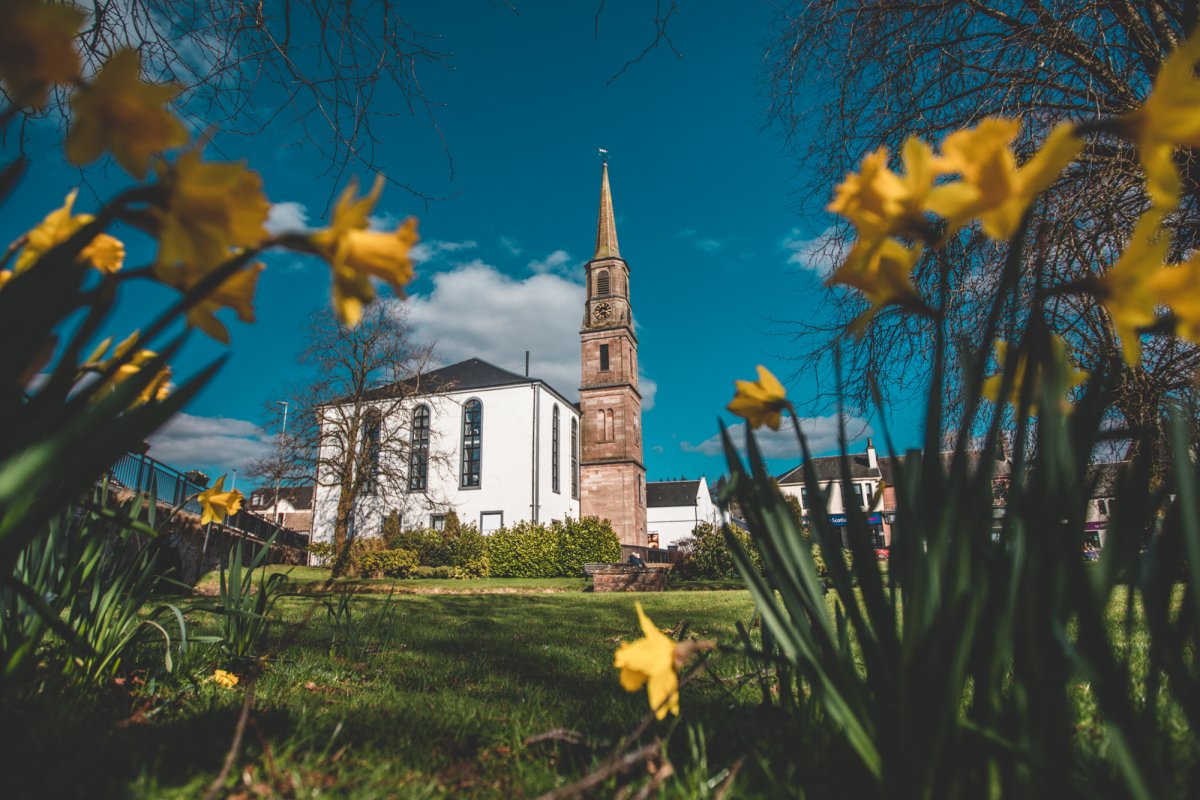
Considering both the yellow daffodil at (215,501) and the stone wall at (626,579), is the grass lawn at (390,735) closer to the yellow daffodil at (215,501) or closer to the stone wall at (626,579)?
the yellow daffodil at (215,501)

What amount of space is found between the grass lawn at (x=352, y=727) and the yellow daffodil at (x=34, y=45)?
31.1 inches

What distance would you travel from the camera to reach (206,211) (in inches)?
26.2

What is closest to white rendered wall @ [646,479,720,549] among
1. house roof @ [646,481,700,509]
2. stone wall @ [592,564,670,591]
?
house roof @ [646,481,700,509]

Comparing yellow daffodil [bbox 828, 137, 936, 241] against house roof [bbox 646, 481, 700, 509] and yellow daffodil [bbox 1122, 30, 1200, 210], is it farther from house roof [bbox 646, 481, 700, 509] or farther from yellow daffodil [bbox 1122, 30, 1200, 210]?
house roof [bbox 646, 481, 700, 509]

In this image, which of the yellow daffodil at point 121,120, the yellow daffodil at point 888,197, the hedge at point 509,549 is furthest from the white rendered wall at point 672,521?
the yellow daffodil at point 121,120

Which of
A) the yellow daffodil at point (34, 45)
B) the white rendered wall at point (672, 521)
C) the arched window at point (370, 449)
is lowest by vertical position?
the yellow daffodil at point (34, 45)

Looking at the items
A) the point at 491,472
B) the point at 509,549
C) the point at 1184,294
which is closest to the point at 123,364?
the point at 1184,294

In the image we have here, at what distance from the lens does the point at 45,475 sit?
0.72 metres

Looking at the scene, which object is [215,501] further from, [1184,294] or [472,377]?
[472,377]

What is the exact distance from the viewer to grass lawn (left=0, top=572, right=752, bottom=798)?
1.06 metres

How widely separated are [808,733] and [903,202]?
104 centimetres

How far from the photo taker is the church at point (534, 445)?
26.3 meters

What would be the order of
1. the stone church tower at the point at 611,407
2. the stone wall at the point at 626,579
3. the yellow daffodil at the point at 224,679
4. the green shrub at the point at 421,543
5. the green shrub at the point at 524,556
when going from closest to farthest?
the yellow daffodil at the point at 224,679
the stone wall at the point at 626,579
the green shrub at the point at 524,556
the green shrub at the point at 421,543
the stone church tower at the point at 611,407

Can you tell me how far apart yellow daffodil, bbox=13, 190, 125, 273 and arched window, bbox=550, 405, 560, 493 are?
26.6 m
